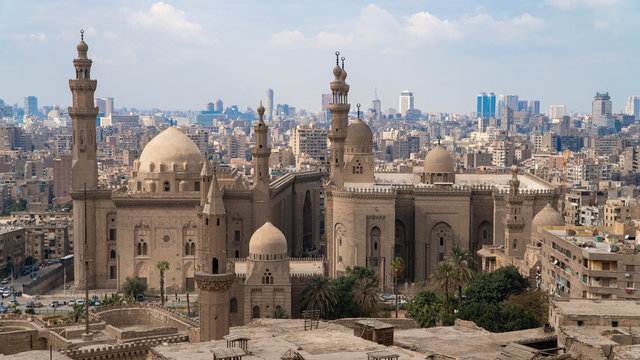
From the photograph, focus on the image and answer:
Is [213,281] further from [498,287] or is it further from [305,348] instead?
[498,287]

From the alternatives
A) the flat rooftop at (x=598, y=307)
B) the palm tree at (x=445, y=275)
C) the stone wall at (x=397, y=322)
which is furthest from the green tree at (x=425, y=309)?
the flat rooftop at (x=598, y=307)

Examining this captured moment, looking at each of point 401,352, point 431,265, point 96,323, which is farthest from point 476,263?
point 401,352

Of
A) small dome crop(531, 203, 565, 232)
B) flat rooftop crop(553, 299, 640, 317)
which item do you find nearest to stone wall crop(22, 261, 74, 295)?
small dome crop(531, 203, 565, 232)

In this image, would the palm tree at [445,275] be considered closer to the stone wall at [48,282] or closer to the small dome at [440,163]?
the small dome at [440,163]

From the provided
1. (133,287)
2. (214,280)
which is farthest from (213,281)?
(133,287)

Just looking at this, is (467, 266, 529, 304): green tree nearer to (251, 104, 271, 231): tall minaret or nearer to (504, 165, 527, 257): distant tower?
(504, 165, 527, 257): distant tower

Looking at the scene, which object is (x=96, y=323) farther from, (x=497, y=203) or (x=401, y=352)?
(x=497, y=203)
